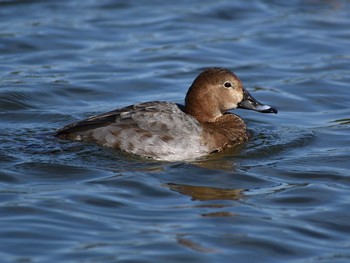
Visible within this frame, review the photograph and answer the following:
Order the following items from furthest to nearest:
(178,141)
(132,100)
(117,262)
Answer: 1. (132,100)
2. (178,141)
3. (117,262)

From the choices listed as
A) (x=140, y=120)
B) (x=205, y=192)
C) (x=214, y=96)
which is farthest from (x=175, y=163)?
(x=214, y=96)

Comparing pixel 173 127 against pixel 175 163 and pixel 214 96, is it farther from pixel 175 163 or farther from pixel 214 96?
pixel 214 96

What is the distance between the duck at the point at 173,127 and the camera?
9391mm

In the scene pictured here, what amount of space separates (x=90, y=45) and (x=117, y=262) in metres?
8.34

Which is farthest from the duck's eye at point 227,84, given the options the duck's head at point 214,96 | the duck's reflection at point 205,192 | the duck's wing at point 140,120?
the duck's reflection at point 205,192

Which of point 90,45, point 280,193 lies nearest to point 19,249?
point 280,193

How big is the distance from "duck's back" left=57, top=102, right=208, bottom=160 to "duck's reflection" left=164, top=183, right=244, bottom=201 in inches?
34.4

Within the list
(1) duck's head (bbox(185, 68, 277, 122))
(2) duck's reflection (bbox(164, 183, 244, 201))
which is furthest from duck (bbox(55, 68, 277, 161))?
(2) duck's reflection (bbox(164, 183, 244, 201))

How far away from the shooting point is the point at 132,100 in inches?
468

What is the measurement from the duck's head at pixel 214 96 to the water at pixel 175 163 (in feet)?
1.69

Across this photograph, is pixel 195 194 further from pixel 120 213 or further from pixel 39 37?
pixel 39 37

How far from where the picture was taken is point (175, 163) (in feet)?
30.4

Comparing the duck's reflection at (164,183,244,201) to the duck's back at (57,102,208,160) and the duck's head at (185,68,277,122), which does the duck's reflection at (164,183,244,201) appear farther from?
the duck's head at (185,68,277,122)

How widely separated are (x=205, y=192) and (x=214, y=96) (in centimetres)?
186
